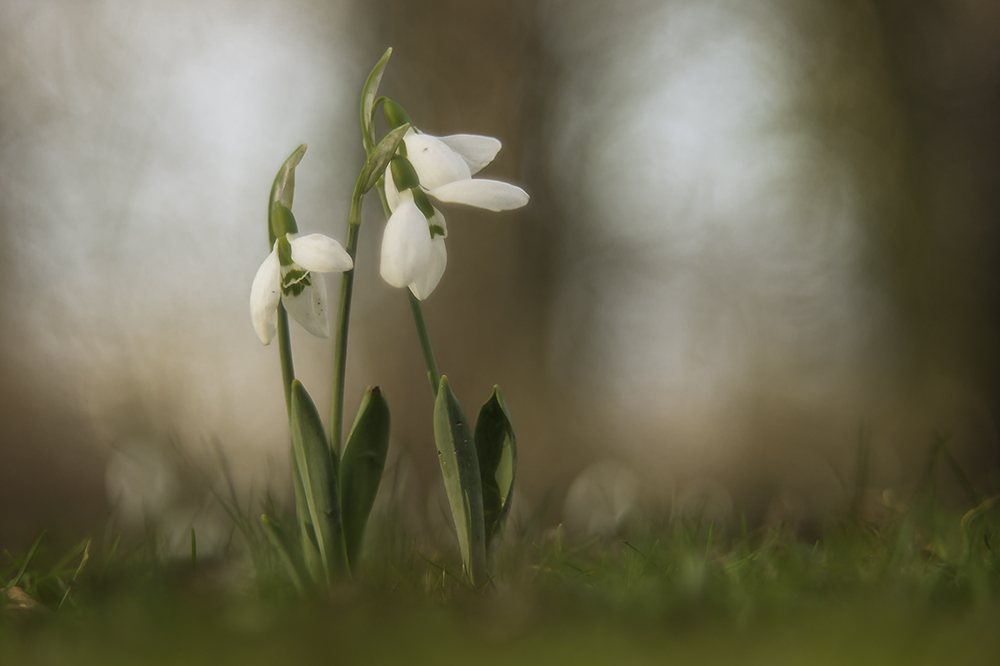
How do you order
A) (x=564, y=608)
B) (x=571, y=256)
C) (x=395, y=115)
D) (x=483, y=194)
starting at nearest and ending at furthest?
1. (x=564, y=608)
2. (x=483, y=194)
3. (x=395, y=115)
4. (x=571, y=256)

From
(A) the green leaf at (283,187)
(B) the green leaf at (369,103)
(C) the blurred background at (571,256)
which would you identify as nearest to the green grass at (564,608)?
(A) the green leaf at (283,187)

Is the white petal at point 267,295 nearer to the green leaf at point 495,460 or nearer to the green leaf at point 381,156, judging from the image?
the green leaf at point 381,156

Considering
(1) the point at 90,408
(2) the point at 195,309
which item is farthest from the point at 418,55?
(1) the point at 90,408

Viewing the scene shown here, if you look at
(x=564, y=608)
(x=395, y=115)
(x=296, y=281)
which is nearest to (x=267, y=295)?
(x=296, y=281)

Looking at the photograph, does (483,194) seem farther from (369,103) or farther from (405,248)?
(369,103)

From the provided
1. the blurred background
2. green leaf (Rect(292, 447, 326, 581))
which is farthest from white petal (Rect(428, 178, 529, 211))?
the blurred background

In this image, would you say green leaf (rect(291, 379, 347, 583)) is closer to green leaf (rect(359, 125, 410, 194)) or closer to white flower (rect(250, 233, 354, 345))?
white flower (rect(250, 233, 354, 345))
